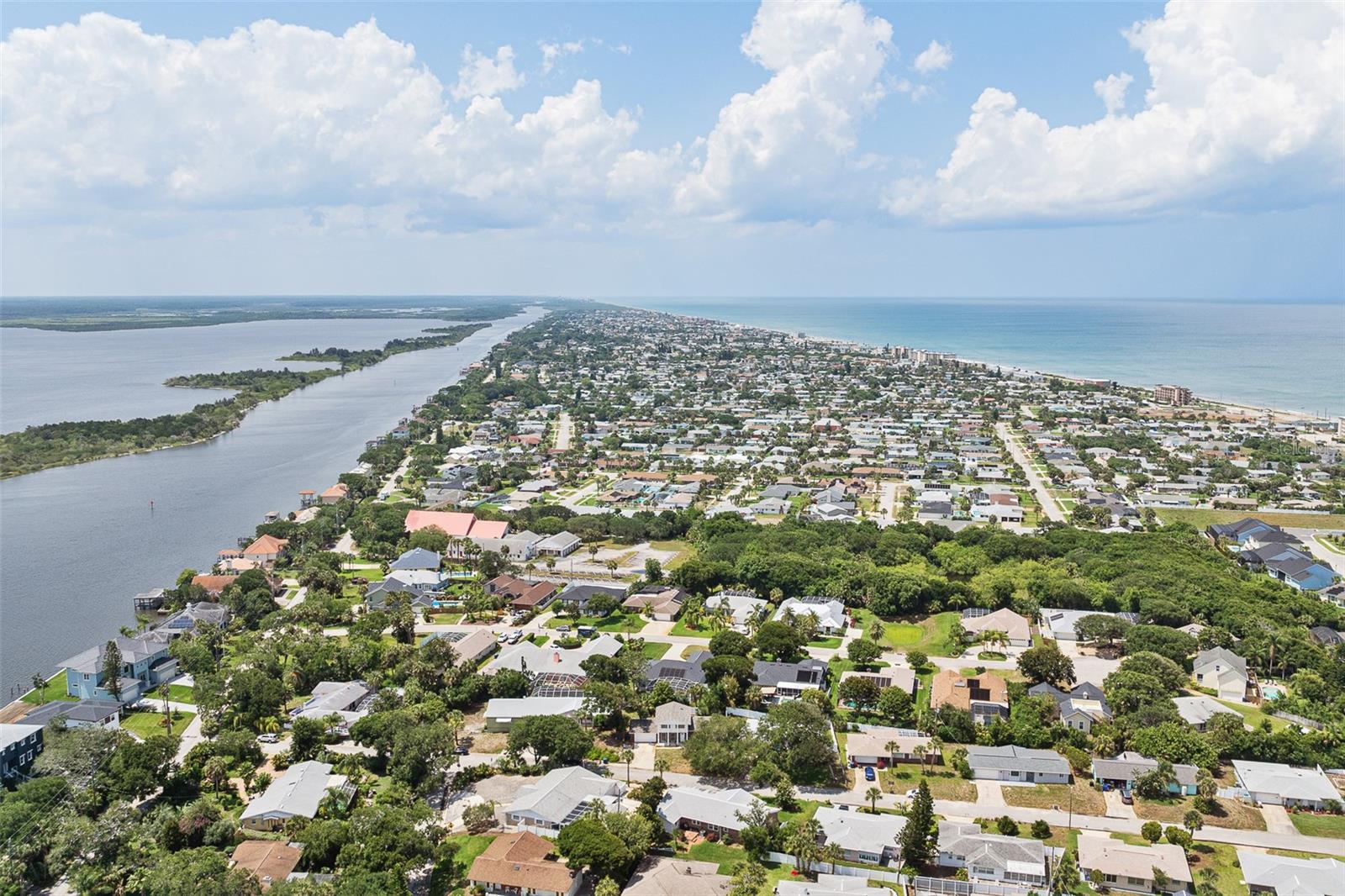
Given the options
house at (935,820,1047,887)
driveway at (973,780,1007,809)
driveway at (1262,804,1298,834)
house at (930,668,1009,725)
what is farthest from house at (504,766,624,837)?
driveway at (1262,804,1298,834)

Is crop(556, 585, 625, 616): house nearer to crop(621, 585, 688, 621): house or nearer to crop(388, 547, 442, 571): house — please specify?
crop(621, 585, 688, 621): house

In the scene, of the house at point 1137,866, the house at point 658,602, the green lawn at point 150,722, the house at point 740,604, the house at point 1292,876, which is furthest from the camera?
the house at point 658,602

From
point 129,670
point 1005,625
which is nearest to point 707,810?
point 1005,625

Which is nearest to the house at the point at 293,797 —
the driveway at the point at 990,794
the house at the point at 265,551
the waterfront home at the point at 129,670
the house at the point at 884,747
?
the waterfront home at the point at 129,670

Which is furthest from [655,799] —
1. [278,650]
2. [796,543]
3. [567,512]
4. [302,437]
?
[302,437]

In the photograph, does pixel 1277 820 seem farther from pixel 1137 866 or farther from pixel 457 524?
pixel 457 524

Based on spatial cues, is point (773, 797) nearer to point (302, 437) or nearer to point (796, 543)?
point (796, 543)

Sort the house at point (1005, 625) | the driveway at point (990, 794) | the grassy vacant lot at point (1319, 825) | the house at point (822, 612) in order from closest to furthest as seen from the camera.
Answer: the grassy vacant lot at point (1319, 825), the driveway at point (990, 794), the house at point (1005, 625), the house at point (822, 612)

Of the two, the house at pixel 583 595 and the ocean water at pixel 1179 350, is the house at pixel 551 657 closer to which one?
the house at pixel 583 595
